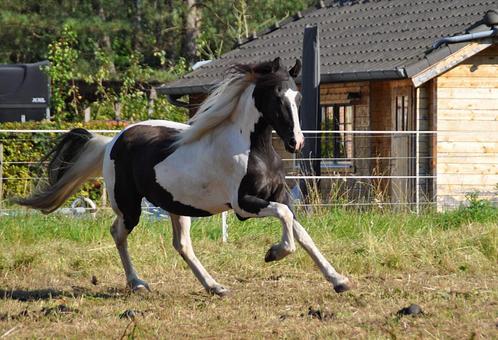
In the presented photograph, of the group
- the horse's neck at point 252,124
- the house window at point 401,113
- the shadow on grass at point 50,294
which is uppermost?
the horse's neck at point 252,124

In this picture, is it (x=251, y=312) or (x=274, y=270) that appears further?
(x=274, y=270)

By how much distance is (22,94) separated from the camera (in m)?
27.0

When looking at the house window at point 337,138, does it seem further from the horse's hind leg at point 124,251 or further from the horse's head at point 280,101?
the horse's head at point 280,101

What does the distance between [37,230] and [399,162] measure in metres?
7.36

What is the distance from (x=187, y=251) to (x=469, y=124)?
32.7ft

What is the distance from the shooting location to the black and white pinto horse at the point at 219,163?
8.57 metres

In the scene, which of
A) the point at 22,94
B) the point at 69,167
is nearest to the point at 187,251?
the point at 69,167

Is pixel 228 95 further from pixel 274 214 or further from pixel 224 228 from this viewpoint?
pixel 224 228

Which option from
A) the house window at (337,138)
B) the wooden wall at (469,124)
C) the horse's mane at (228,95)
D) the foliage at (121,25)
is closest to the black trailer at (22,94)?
the house window at (337,138)

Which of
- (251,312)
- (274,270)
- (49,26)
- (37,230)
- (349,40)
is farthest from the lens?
(49,26)

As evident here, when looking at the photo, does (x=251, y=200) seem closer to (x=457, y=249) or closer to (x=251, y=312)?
(x=251, y=312)

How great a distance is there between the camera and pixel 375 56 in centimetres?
2038

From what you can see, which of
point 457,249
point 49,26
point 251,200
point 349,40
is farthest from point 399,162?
point 49,26

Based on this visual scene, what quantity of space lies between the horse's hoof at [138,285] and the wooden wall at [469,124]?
938 cm
